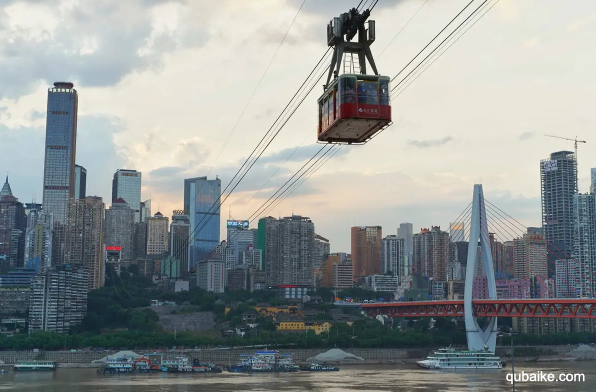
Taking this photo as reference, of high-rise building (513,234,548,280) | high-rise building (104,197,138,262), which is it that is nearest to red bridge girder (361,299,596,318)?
high-rise building (513,234,548,280)

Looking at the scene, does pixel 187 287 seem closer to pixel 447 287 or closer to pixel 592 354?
pixel 447 287

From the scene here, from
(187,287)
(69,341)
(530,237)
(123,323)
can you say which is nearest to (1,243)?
(187,287)

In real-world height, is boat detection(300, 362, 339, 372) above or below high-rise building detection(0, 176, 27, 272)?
below

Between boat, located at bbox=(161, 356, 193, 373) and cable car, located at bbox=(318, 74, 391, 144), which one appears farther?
boat, located at bbox=(161, 356, 193, 373)

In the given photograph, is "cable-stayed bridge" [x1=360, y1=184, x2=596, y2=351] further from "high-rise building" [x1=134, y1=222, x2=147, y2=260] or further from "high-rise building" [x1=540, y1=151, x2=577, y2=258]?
"high-rise building" [x1=134, y1=222, x2=147, y2=260]

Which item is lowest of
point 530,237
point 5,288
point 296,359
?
point 296,359

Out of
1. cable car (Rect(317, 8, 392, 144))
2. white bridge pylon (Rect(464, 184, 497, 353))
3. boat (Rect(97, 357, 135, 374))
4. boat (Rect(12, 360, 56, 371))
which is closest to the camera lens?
cable car (Rect(317, 8, 392, 144))

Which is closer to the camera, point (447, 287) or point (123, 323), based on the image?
point (123, 323)
